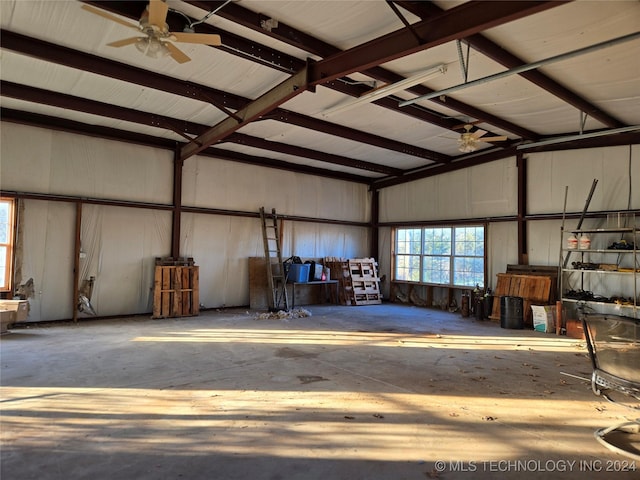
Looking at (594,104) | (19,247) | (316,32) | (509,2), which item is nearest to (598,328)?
(509,2)

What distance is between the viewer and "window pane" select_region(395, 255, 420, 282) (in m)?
11.1

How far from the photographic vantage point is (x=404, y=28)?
4211 mm

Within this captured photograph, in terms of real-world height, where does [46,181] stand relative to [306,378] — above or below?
above

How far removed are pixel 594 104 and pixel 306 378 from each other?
635 centimetres

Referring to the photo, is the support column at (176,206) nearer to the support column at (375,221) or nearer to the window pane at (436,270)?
the support column at (375,221)

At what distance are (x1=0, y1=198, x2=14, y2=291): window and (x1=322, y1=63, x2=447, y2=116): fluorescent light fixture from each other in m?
6.14

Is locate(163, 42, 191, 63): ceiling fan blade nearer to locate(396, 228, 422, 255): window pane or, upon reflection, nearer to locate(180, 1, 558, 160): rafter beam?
locate(180, 1, 558, 160): rafter beam

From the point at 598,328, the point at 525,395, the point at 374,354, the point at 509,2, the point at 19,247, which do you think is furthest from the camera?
the point at 19,247

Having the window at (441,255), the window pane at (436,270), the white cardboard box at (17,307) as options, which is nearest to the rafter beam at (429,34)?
the white cardboard box at (17,307)

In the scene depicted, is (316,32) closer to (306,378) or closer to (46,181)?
(306,378)

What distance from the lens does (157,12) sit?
350 cm

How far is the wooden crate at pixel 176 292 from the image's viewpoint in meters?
8.02

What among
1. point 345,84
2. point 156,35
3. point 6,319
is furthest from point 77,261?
point 345,84

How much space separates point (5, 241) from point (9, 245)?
9 cm
